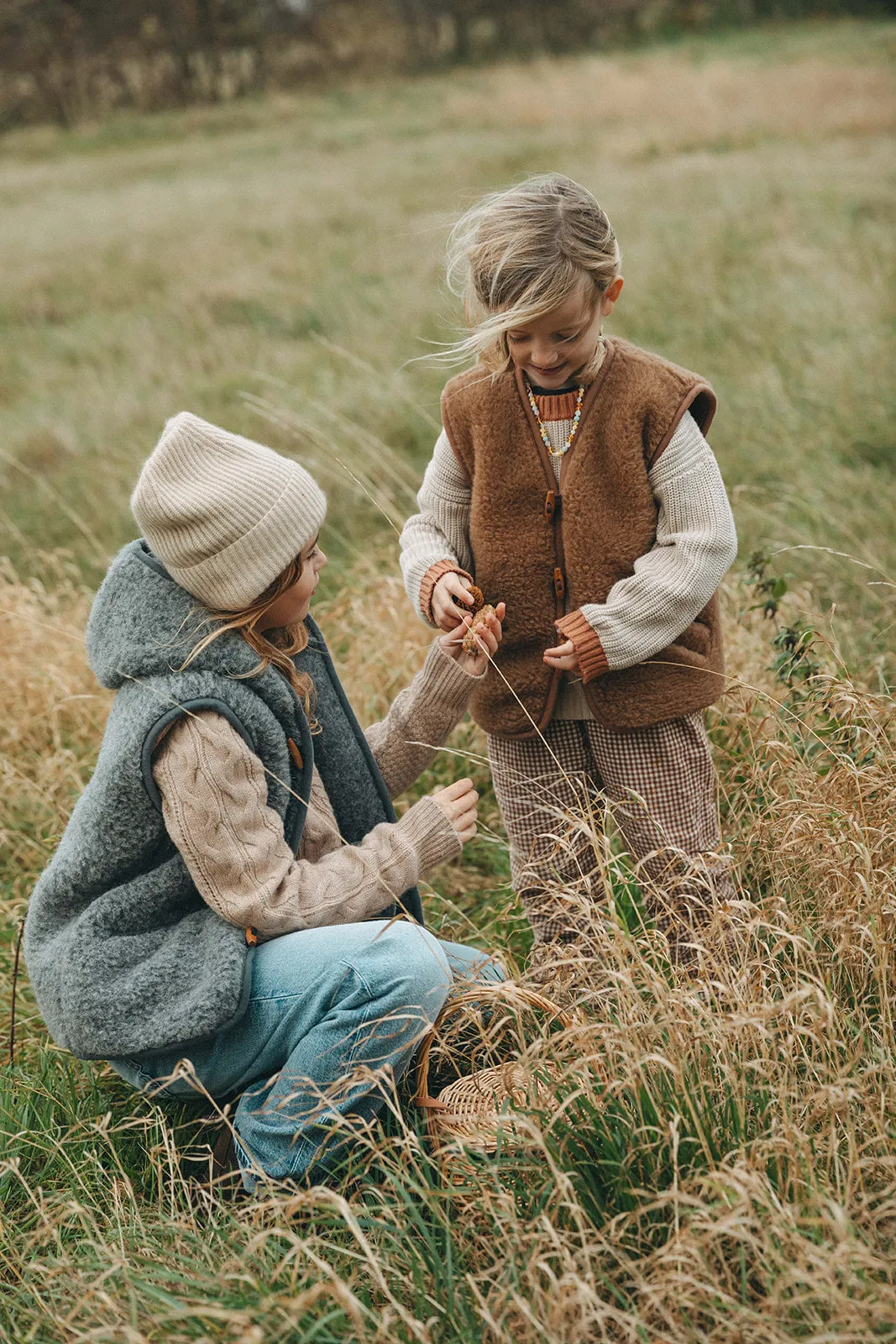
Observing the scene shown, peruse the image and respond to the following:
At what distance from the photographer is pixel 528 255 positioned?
7.29ft

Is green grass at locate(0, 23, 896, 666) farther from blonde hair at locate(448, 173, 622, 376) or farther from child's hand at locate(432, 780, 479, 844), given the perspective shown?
child's hand at locate(432, 780, 479, 844)

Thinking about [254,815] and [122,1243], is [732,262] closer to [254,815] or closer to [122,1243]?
[254,815]

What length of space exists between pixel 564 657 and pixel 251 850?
734 mm

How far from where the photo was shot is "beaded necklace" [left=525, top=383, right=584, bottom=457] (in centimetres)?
241

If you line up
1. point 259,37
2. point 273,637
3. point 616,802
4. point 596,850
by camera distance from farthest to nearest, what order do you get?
1. point 259,37
2. point 616,802
3. point 273,637
4. point 596,850

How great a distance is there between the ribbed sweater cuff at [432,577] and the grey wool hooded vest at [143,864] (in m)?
0.42

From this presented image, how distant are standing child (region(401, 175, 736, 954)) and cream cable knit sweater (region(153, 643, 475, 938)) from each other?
0.29m

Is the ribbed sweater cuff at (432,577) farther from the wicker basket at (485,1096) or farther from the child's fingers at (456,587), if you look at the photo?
the wicker basket at (485,1096)

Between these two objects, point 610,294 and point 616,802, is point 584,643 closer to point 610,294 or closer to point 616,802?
point 616,802

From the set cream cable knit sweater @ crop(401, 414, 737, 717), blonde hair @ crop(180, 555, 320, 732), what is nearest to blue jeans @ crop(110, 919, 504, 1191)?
blonde hair @ crop(180, 555, 320, 732)

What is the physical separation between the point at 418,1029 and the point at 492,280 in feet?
4.57

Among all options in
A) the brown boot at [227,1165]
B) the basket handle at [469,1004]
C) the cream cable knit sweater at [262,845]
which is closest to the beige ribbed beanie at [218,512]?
the cream cable knit sweater at [262,845]

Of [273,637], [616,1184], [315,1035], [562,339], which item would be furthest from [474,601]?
[616,1184]

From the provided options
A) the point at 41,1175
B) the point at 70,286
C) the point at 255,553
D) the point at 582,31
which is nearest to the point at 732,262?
the point at 70,286
